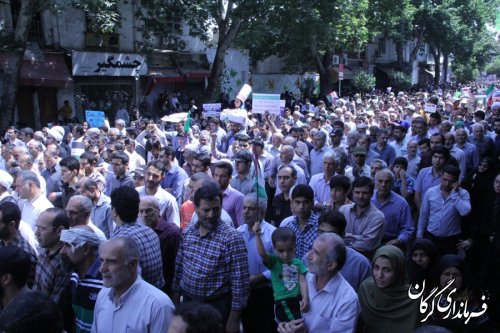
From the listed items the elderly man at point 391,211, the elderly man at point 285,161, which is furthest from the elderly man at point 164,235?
the elderly man at point 285,161

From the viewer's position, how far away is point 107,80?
20.3m

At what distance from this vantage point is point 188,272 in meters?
3.58

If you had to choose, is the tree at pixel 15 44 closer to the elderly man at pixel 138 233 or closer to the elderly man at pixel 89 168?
the elderly man at pixel 89 168

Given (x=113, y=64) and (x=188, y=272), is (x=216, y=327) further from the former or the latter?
(x=113, y=64)

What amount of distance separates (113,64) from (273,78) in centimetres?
1310

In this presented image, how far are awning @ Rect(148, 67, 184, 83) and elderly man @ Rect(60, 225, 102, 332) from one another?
62.6 ft

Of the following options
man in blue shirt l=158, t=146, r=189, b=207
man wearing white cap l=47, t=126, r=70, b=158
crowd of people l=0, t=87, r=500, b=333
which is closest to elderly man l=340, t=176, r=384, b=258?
crowd of people l=0, t=87, r=500, b=333

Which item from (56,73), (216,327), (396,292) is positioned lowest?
(396,292)

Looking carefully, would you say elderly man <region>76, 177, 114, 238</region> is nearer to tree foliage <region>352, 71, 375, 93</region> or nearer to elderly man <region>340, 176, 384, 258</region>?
elderly man <region>340, 176, 384, 258</region>

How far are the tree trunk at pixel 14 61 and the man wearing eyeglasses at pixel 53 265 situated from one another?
11901 millimetres

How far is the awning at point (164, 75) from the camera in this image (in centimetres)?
2194

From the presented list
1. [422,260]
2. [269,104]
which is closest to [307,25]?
[269,104]

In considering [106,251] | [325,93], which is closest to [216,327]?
[106,251]

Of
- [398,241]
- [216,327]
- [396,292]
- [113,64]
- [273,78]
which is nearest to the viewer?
[216,327]
